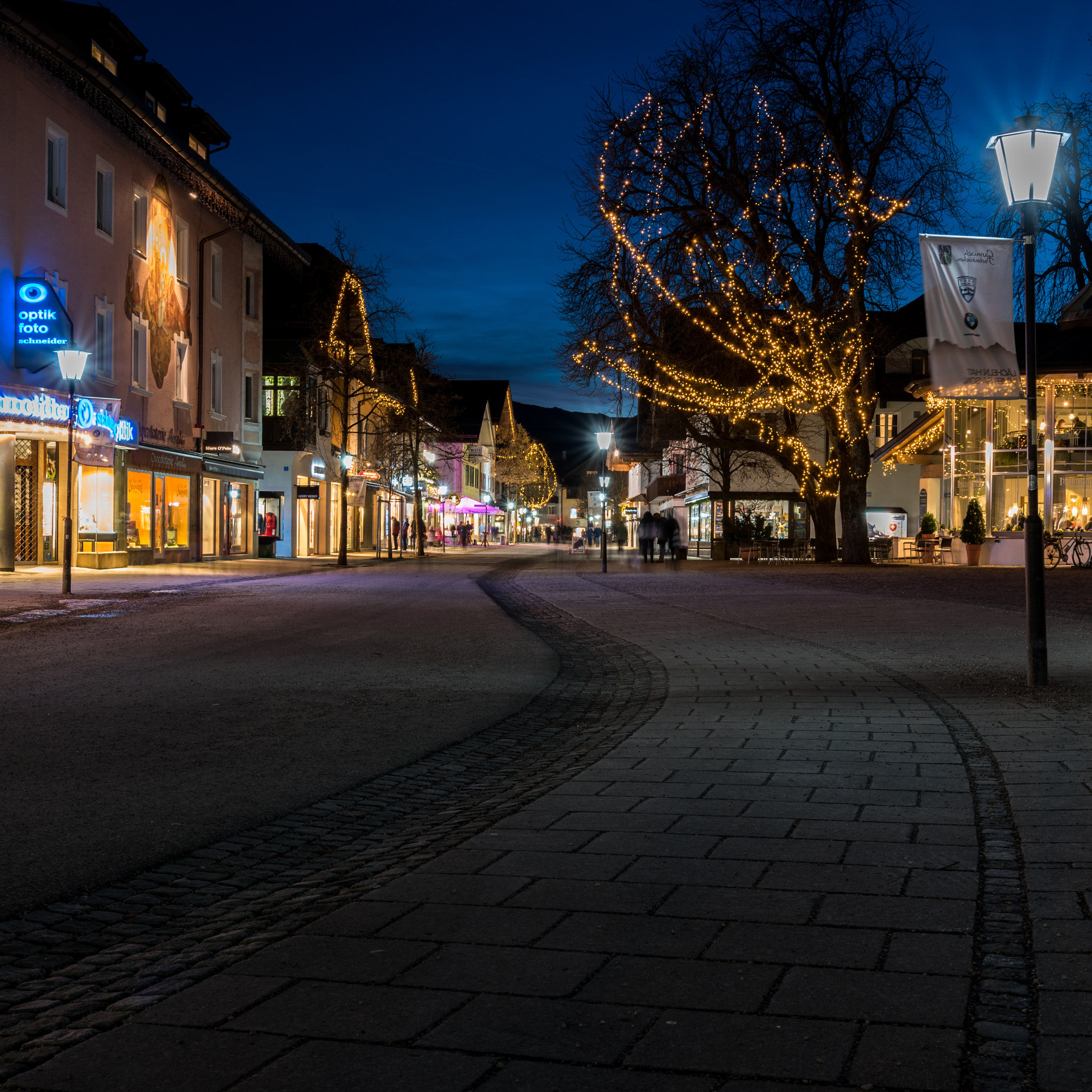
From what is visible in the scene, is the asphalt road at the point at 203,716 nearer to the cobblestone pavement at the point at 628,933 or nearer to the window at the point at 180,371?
the cobblestone pavement at the point at 628,933

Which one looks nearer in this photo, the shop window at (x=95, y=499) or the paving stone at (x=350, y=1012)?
the paving stone at (x=350, y=1012)

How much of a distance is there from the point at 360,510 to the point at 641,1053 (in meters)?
58.5

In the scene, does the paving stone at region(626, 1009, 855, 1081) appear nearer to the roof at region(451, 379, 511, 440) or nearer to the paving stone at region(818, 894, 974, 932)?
the paving stone at region(818, 894, 974, 932)

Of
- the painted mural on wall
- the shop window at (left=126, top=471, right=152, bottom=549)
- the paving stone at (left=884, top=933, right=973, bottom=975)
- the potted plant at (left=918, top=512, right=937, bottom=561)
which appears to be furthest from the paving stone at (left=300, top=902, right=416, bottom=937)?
the potted plant at (left=918, top=512, right=937, bottom=561)

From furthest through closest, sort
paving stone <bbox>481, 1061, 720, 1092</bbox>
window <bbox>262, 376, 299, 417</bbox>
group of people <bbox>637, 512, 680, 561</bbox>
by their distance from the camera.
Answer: window <bbox>262, 376, 299, 417</bbox>, group of people <bbox>637, 512, 680, 561</bbox>, paving stone <bbox>481, 1061, 720, 1092</bbox>

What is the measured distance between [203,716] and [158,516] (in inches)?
1091

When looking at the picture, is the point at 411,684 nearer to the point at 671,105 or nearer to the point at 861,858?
the point at 861,858

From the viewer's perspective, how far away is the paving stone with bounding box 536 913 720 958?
11.6ft

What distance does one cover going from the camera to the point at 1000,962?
11.1 feet

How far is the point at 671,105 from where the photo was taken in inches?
1219

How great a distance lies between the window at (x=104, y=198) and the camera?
1188 inches

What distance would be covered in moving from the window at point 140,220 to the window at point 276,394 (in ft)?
45.9

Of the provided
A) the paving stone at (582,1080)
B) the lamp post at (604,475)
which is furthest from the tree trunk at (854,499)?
the paving stone at (582,1080)

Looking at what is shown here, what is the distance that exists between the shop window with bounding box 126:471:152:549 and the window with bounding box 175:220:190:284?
245 inches
